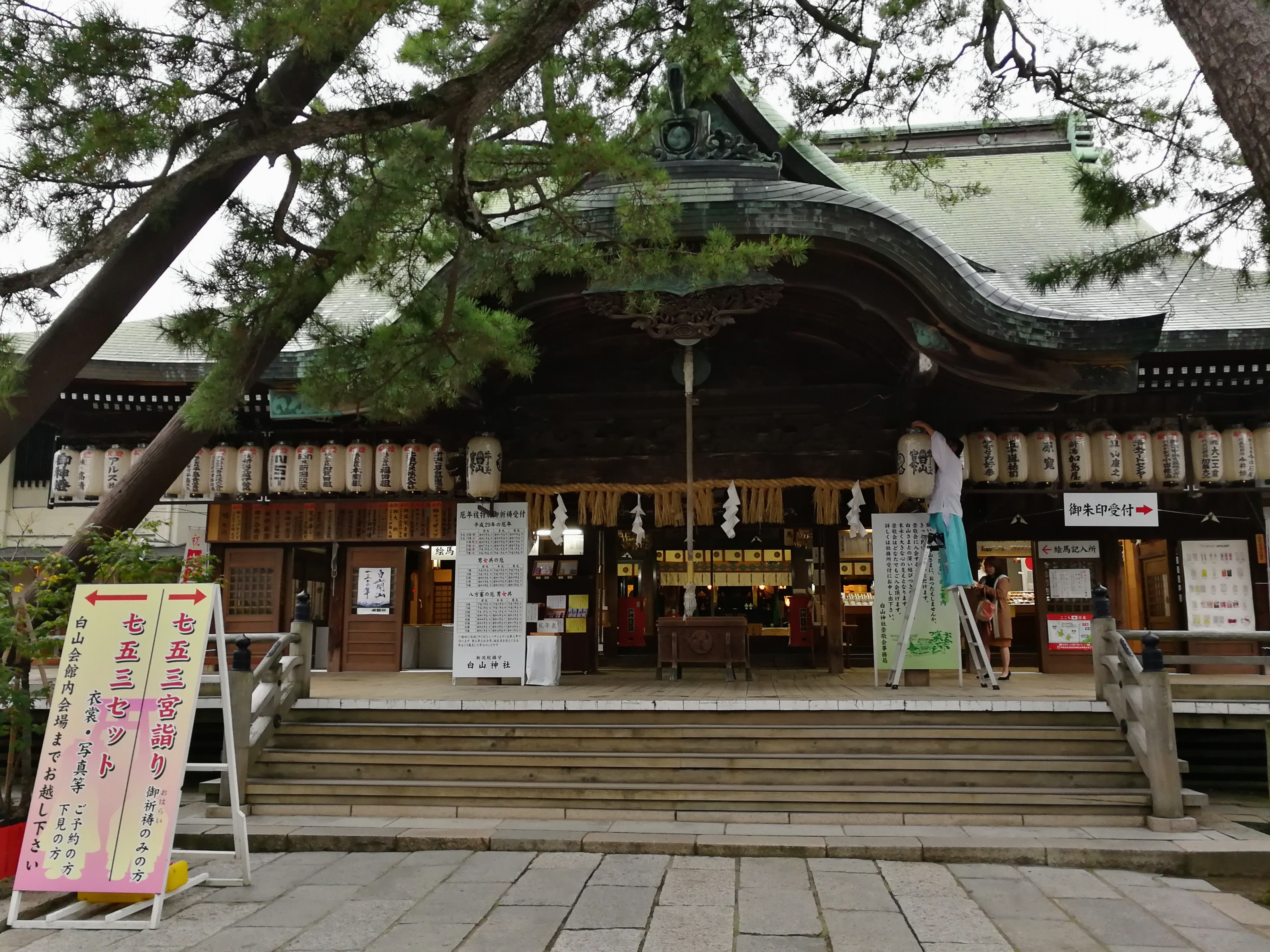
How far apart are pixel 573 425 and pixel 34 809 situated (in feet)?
23.9

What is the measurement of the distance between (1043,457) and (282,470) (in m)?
9.35

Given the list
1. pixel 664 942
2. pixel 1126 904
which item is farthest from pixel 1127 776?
pixel 664 942

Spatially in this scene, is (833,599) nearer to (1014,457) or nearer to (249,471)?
(1014,457)

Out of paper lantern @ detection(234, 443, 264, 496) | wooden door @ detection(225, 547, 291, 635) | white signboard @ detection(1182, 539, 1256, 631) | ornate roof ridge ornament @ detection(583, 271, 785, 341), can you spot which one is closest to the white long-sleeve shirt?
ornate roof ridge ornament @ detection(583, 271, 785, 341)

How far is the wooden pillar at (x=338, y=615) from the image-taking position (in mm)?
12422

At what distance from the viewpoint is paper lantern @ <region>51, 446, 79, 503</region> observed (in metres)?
11.5

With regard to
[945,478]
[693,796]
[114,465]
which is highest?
[114,465]

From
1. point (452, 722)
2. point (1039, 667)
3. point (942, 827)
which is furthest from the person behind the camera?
point (1039, 667)

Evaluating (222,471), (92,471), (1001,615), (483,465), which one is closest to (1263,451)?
(1001,615)

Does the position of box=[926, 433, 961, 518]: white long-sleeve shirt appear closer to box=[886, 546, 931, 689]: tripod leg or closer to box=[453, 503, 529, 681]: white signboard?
box=[886, 546, 931, 689]: tripod leg

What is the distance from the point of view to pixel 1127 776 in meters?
7.03

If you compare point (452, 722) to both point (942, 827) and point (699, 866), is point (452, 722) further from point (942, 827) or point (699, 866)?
point (942, 827)

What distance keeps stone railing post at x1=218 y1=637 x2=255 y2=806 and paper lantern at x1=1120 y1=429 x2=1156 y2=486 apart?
9699mm

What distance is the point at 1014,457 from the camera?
1043 cm
